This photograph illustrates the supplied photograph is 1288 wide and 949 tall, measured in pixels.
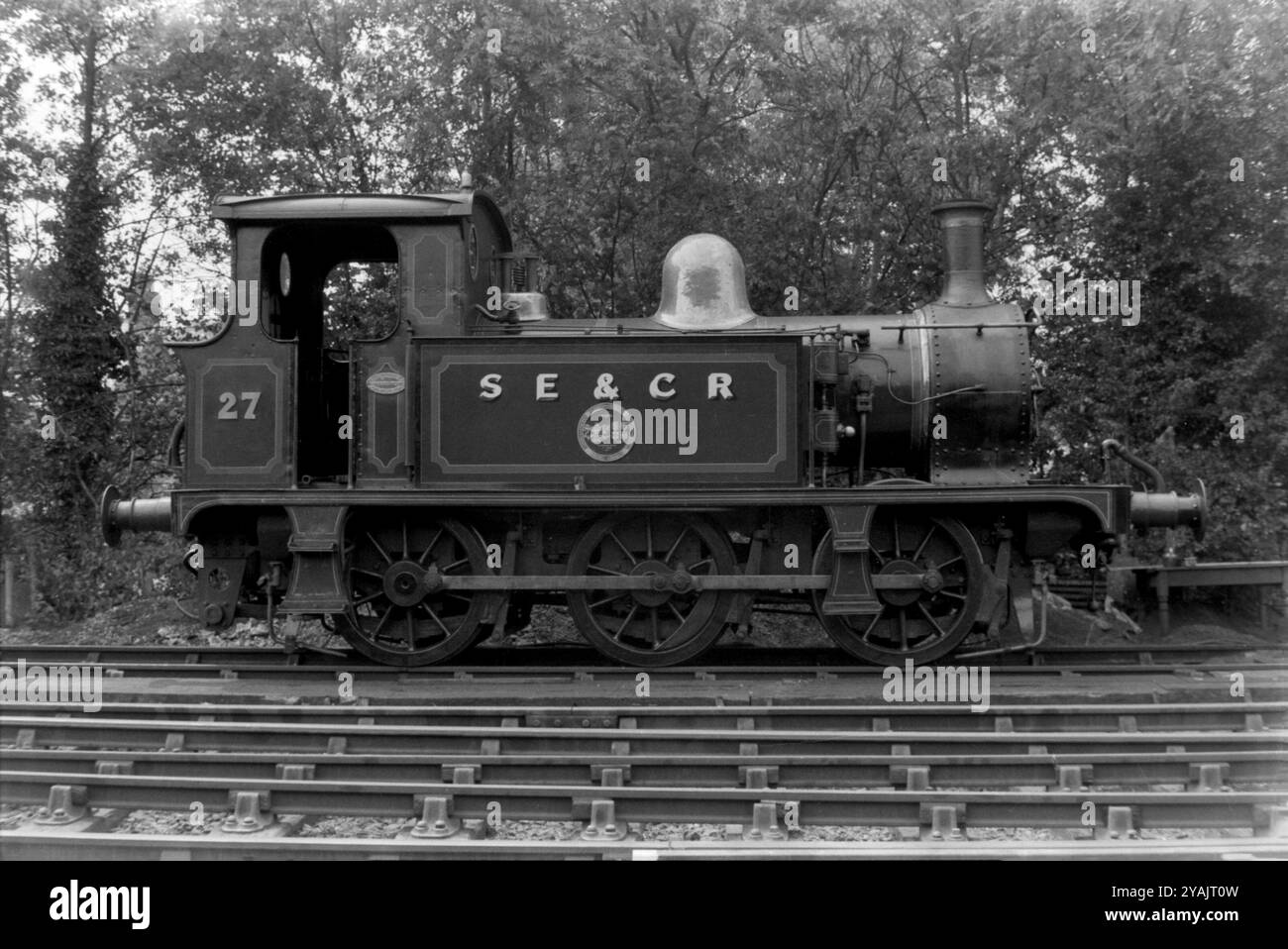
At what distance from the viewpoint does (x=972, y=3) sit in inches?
463

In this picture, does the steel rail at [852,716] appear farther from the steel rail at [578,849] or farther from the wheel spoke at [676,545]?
the wheel spoke at [676,545]

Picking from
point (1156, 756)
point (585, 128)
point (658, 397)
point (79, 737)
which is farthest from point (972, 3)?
point (79, 737)

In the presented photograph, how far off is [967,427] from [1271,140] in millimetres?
5714

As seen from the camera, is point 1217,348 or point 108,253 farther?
point 108,253

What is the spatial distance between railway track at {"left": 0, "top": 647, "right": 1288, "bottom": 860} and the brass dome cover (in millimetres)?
2470

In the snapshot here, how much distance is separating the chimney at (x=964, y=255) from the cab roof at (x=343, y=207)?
335cm

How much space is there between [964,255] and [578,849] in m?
5.22

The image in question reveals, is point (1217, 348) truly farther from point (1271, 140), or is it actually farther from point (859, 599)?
point (859, 599)

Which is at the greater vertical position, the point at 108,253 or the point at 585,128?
the point at 585,128

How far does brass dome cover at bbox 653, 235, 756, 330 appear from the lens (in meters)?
7.53

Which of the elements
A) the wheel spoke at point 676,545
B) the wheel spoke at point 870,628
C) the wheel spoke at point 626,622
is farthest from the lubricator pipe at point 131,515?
the wheel spoke at point 870,628
